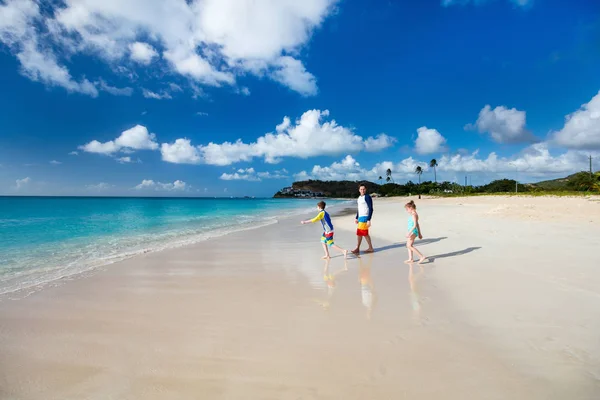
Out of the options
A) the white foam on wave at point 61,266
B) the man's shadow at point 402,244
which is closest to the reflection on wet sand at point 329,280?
the man's shadow at point 402,244

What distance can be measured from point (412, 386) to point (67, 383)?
376cm

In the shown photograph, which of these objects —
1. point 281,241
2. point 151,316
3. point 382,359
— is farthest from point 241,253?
point 382,359

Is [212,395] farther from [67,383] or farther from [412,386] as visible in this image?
[412,386]

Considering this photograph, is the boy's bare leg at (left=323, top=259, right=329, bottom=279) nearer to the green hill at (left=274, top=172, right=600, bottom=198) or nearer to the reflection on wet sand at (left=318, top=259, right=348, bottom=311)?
the reflection on wet sand at (left=318, top=259, right=348, bottom=311)

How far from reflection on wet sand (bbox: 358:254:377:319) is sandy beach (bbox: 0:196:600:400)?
0.05 m

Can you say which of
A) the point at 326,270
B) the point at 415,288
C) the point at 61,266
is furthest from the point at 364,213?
the point at 61,266

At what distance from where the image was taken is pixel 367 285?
6.70m

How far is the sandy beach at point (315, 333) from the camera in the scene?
3203 mm

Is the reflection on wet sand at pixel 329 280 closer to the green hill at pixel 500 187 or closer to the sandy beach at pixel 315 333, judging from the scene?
the sandy beach at pixel 315 333

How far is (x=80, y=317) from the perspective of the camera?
5160 millimetres

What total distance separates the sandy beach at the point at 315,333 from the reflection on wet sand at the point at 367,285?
47 mm

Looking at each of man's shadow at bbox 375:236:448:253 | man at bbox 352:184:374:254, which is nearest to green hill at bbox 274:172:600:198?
man's shadow at bbox 375:236:448:253

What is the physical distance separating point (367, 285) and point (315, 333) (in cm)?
267

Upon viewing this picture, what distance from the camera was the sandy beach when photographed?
320 cm
